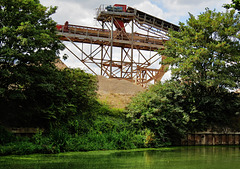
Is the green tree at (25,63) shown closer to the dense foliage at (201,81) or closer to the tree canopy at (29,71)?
→ the tree canopy at (29,71)

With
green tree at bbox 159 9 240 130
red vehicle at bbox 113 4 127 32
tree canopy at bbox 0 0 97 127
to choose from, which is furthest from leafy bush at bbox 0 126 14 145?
red vehicle at bbox 113 4 127 32

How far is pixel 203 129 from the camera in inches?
789

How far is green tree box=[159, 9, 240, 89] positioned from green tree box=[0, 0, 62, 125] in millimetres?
9598

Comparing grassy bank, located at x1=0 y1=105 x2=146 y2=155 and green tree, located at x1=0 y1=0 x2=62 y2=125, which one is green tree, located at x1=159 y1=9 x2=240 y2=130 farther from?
green tree, located at x1=0 y1=0 x2=62 y2=125

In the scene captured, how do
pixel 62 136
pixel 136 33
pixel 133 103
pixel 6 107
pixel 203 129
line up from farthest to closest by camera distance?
pixel 136 33 < pixel 203 129 < pixel 133 103 < pixel 6 107 < pixel 62 136

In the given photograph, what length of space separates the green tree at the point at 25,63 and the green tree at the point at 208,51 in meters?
9.60

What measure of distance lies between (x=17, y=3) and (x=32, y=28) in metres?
1.36

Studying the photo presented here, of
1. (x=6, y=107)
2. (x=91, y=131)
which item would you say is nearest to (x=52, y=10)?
(x=6, y=107)

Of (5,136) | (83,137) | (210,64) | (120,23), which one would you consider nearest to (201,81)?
(210,64)

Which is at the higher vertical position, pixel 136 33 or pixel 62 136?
pixel 136 33

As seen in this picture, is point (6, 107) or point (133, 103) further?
point (133, 103)

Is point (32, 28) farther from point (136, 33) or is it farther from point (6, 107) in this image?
point (136, 33)

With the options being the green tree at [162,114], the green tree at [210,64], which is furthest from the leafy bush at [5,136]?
the green tree at [210,64]

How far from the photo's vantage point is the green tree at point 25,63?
13.3 m
